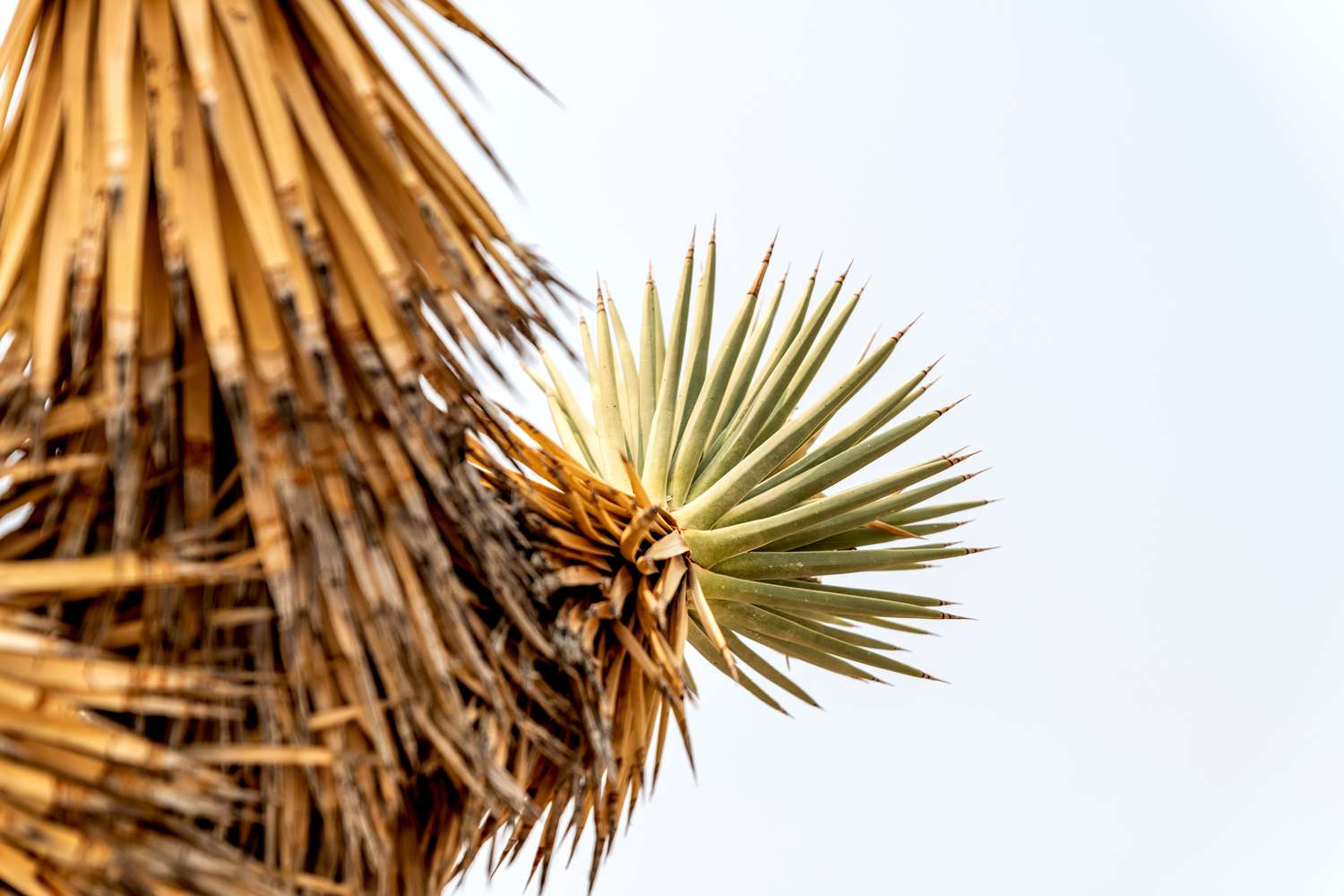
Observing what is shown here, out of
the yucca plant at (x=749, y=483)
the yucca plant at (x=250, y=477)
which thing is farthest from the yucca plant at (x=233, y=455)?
the yucca plant at (x=749, y=483)

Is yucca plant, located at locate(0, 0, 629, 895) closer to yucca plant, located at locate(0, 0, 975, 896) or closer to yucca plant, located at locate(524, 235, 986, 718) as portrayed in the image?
yucca plant, located at locate(0, 0, 975, 896)

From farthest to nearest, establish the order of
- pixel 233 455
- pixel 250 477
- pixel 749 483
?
pixel 749 483
pixel 233 455
pixel 250 477

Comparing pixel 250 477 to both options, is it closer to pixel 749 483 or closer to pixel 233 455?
pixel 233 455

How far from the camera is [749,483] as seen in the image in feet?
9.46

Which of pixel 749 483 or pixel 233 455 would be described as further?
pixel 749 483

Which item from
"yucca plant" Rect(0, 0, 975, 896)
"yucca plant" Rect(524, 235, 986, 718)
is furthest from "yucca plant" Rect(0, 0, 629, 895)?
"yucca plant" Rect(524, 235, 986, 718)

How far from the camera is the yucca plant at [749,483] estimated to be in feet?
8.99

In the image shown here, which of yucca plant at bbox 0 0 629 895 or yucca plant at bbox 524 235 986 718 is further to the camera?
yucca plant at bbox 524 235 986 718

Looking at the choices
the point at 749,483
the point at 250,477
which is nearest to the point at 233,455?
the point at 250,477

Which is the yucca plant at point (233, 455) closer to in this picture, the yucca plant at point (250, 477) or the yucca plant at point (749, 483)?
the yucca plant at point (250, 477)

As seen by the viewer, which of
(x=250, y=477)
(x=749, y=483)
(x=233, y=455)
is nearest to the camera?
(x=250, y=477)

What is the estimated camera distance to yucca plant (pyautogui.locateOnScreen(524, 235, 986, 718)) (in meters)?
2.74

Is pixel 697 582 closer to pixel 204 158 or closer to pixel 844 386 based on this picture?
pixel 844 386

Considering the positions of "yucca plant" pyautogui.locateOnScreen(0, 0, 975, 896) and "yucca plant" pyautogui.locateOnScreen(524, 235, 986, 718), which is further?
"yucca plant" pyautogui.locateOnScreen(524, 235, 986, 718)
